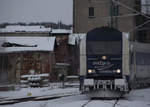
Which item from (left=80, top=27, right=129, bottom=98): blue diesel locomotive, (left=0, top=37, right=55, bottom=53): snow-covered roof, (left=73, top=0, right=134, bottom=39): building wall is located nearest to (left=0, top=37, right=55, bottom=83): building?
(left=0, top=37, right=55, bottom=53): snow-covered roof

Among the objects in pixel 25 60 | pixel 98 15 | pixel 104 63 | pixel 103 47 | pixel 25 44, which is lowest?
pixel 25 60

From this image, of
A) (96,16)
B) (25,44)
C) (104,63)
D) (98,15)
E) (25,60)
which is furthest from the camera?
(96,16)

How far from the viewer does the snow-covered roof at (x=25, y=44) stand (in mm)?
39000

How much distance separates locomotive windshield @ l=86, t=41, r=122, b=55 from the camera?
14695 mm

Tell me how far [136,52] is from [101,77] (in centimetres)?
694

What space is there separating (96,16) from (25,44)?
14595 mm

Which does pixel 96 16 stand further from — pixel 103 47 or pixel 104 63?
pixel 104 63

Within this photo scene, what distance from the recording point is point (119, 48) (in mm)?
14703

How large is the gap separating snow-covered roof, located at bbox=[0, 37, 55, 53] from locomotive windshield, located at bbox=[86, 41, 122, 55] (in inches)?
942

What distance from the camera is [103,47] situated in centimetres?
1479

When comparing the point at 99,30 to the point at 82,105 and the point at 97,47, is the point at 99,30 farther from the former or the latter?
the point at 82,105

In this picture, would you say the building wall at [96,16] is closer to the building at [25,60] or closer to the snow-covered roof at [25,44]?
the snow-covered roof at [25,44]


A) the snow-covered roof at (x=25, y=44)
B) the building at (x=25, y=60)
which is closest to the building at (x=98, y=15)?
the snow-covered roof at (x=25, y=44)

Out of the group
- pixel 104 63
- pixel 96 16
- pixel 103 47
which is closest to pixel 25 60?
pixel 96 16
